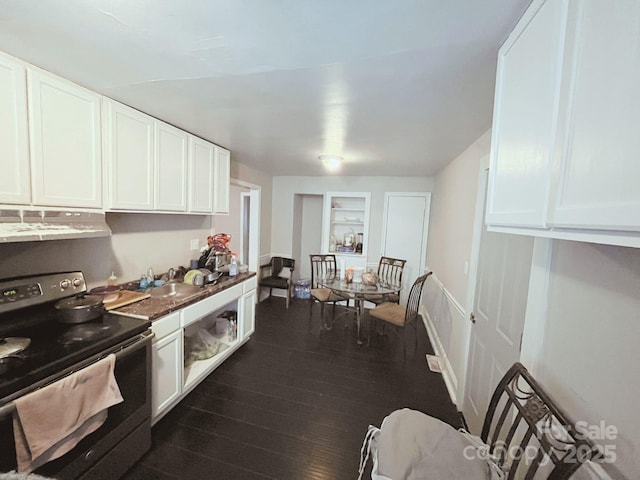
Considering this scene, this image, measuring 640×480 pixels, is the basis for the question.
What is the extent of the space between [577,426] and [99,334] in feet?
7.13

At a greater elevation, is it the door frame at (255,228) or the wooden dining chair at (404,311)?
the door frame at (255,228)

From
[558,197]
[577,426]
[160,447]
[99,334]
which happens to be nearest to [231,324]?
[160,447]

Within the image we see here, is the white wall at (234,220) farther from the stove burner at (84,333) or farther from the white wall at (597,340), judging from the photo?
the white wall at (597,340)

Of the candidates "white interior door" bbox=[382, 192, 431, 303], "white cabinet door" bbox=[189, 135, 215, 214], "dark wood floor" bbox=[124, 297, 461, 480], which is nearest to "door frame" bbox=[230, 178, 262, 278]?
"dark wood floor" bbox=[124, 297, 461, 480]

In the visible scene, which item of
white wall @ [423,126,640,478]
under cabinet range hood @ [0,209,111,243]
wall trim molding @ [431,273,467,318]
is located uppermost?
under cabinet range hood @ [0,209,111,243]

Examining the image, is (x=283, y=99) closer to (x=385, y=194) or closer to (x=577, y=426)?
(x=577, y=426)

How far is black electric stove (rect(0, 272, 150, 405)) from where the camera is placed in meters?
1.10

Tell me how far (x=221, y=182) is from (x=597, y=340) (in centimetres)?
307

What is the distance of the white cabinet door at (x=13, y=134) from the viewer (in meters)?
1.29

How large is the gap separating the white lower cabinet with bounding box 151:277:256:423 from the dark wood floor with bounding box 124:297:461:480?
150 mm

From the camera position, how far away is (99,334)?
4.75 ft

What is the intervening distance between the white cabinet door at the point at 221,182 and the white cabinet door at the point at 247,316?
1.05 meters

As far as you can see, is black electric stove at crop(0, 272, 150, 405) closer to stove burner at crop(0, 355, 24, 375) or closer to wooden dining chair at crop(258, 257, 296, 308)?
stove burner at crop(0, 355, 24, 375)

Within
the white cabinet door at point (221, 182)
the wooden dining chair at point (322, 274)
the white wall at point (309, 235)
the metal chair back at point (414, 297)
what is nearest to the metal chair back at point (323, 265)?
the wooden dining chair at point (322, 274)
